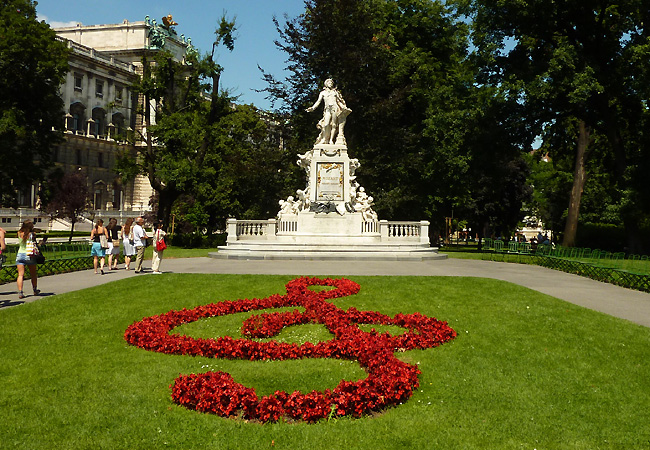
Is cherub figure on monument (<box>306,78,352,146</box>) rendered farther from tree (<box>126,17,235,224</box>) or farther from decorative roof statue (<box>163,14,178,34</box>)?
decorative roof statue (<box>163,14,178,34</box>)

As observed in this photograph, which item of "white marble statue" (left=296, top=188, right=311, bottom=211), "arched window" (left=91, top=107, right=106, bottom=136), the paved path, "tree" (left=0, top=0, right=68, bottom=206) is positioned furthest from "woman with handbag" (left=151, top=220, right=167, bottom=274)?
"arched window" (left=91, top=107, right=106, bottom=136)

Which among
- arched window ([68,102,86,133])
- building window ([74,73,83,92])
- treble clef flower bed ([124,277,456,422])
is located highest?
building window ([74,73,83,92])

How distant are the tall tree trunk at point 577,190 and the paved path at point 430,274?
9807 mm

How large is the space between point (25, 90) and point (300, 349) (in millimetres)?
30487

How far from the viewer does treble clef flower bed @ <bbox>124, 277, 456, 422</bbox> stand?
581 cm

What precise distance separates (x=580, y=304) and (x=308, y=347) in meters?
7.30

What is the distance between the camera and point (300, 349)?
8188 mm

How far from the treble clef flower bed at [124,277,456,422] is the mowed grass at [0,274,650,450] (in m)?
0.18

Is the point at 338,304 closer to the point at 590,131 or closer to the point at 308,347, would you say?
the point at 308,347

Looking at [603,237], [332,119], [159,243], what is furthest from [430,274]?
[603,237]

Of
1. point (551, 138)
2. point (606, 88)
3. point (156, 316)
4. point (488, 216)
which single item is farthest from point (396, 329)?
point (488, 216)

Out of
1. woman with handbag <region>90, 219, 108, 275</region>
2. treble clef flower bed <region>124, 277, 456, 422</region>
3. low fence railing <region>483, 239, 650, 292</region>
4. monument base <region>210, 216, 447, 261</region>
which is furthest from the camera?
monument base <region>210, 216, 447, 261</region>

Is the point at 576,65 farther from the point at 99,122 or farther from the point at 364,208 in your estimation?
the point at 99,122

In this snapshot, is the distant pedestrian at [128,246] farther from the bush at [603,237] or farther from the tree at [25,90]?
the bush at [603,237]
